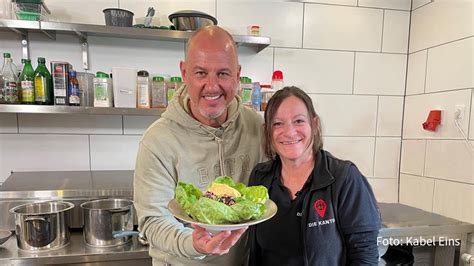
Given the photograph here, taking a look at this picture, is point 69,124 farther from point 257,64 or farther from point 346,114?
point 346,114

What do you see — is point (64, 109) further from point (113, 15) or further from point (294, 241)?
point (294, 241)

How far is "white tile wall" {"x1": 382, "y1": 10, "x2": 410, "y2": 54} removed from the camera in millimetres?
1658

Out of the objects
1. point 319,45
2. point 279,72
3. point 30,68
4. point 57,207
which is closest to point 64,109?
point 30,68

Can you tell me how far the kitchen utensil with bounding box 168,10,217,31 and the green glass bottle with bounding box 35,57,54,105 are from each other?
1.82 ft

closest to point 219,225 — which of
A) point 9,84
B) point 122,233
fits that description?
point 122,233

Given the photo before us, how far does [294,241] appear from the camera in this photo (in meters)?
0.78

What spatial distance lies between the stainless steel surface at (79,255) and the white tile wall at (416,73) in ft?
4.89

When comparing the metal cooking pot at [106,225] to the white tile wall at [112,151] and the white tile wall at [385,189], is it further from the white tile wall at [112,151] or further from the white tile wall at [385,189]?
the white tile wall at [385,189]

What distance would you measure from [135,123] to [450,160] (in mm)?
1443

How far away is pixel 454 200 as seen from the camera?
135 centimetres

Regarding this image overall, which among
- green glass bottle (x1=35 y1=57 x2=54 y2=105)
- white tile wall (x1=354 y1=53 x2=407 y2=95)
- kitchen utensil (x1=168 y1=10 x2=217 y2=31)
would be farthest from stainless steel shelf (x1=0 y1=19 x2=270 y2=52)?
white tile wall (x1=354 y1=53 x2=407 y2=95)

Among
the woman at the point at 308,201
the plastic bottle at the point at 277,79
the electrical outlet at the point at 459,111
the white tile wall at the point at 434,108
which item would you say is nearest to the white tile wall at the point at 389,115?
the white tile wall at the point at 434,108

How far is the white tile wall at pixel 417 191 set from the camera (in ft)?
4.89

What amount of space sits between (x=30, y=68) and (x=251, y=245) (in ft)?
3.70
